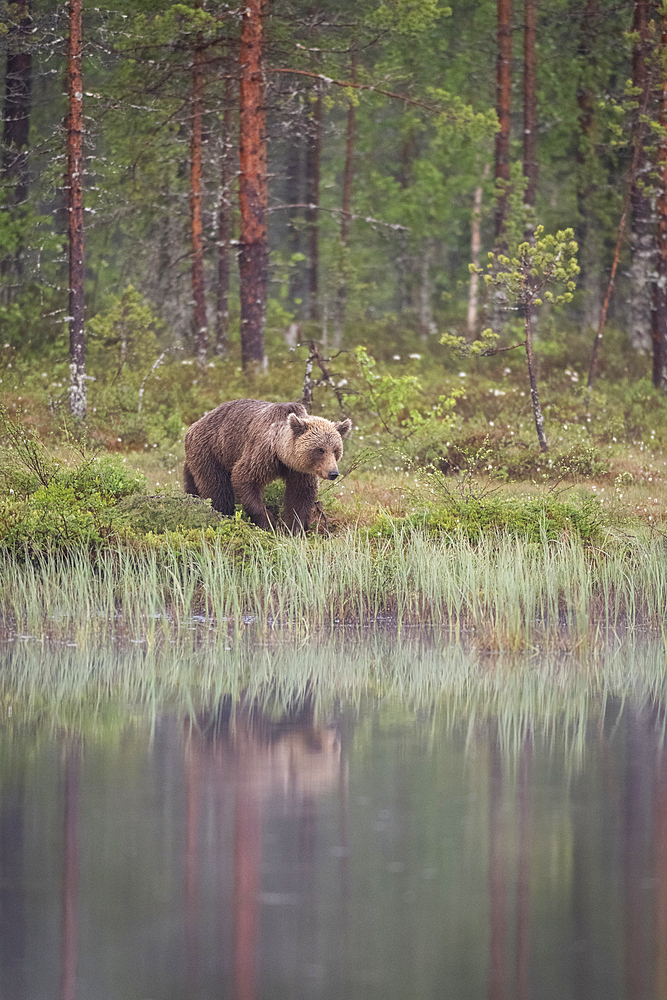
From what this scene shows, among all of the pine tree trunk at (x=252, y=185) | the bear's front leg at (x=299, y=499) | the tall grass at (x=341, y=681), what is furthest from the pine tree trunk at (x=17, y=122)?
the tall grass at (x=341, y=681)

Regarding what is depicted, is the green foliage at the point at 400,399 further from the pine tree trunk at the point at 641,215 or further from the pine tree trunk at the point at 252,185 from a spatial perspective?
the pine tree trunk at the point at 641,215

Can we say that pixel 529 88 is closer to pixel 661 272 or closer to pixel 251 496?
pixel 661 272

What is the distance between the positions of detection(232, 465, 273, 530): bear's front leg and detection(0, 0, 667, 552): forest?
1.37 meters

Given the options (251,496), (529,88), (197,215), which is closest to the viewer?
(251,496)

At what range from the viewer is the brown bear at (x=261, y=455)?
11.4m

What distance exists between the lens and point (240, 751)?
7422 millimetres

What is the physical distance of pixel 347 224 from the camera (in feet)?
100

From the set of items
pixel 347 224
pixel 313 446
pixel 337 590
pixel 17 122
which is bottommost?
pixel 337 590

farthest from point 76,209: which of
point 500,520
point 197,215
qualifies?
point 500,520

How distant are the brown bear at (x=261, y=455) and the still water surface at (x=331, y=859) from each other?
3.75m

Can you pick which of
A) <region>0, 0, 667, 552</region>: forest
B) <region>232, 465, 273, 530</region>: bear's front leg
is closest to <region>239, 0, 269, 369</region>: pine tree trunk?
<region>0, 0, 667, 552</region>: forest

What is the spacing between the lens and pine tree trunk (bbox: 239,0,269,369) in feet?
66.8

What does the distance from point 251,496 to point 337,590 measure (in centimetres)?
167

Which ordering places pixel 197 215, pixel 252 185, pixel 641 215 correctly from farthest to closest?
pixel 641 215
pixel 197 215
pixel 252 185
